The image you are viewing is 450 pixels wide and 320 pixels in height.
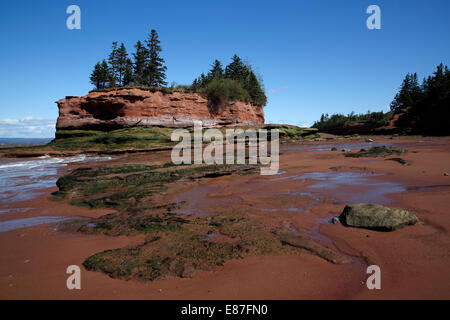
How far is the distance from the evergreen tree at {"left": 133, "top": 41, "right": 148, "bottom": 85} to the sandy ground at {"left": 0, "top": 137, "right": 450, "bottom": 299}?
3616 cm

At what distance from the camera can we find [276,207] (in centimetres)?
462

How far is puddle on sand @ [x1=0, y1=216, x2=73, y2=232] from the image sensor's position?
420 centimetres

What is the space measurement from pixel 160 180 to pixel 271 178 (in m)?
3.37

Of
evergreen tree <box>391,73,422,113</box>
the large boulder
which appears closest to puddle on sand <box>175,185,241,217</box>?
the large boulder

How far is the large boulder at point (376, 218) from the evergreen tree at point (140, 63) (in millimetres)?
38863

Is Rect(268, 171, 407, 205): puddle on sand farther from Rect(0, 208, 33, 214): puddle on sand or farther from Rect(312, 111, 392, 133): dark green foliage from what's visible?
Rect(312, 111, 392, 133): dark green foliage

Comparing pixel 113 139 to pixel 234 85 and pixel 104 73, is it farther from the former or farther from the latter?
pixel 104 73

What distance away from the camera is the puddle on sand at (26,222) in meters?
4.20

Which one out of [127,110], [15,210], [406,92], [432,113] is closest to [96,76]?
[127,110]

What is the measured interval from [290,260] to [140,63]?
132ft

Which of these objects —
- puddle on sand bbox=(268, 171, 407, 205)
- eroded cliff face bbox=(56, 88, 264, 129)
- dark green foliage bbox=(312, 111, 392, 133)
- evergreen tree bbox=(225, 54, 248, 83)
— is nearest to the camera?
puddle on sand bbox=(268, 171, 407, 205)

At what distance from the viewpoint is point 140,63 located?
37.0 meters
